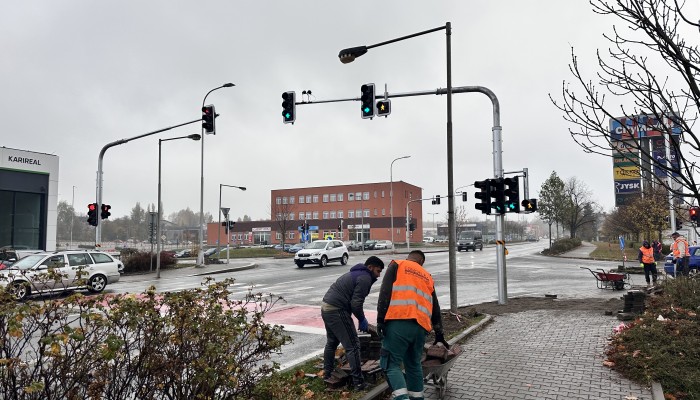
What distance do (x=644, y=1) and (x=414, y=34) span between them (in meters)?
6.91

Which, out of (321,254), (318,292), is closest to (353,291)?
(318,292)

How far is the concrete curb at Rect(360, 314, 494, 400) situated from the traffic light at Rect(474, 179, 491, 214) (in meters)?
2.90

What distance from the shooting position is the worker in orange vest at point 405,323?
453cm

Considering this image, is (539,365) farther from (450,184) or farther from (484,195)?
(484,195)

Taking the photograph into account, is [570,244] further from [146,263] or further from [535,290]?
[146,263]

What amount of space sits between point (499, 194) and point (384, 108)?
4.12 meters

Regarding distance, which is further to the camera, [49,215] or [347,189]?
[347,189]

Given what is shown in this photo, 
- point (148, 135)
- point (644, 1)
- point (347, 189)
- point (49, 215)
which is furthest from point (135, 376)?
point (347, 189)

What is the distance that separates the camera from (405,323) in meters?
4.54

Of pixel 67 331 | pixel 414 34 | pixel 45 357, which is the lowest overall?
pixel 45 357

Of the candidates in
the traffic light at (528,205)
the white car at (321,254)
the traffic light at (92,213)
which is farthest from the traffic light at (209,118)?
the traffic light at (528,205)

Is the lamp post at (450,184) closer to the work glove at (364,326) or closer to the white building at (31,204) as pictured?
the work glove at (364,326)

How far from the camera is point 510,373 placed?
5.95 metres

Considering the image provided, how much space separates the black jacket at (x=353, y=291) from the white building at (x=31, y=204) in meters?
30.0
